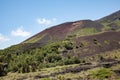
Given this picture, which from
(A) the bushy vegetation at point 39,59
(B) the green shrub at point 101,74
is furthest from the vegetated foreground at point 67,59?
(B) the green shrub at point 101,74

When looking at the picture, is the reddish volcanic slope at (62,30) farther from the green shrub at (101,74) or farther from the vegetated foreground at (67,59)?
the green shrub at (101,74)

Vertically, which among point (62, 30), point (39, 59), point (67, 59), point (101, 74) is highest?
point (62, 30)

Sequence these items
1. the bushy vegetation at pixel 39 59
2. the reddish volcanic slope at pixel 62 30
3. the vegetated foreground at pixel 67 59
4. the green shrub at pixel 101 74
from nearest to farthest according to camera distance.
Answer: the green shrub at pixel 101 74 → the vegetated foreground at pixel 67 59 → the bushy vegetation at pixel 39 59 → the reddish volcanic slope at pixel 62 30

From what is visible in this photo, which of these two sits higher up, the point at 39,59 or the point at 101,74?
the point at 39,59

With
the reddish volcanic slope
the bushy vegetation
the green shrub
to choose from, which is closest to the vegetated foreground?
the bushy vegetation

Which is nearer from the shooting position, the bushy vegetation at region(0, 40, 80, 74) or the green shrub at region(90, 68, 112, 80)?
the green shrub at region(90, 68, 112, 80)

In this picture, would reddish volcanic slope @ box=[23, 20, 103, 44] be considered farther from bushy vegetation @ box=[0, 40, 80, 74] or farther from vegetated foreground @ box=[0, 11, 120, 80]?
bushy vegetation @ box=[0, 40, 80, 74]

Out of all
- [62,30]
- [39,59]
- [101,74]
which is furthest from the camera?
[62,30]

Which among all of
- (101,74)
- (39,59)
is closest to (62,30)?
(39,59)

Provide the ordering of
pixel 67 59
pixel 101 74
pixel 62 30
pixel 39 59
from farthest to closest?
1. pixel 62 30
2. pixel 39 59
3. pixel 67 59
4. pixel 101 74

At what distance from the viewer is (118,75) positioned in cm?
4447

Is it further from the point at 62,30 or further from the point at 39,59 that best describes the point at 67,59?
the point at 62,30

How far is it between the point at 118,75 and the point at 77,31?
204ft

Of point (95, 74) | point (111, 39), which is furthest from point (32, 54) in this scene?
point (95, 74)
